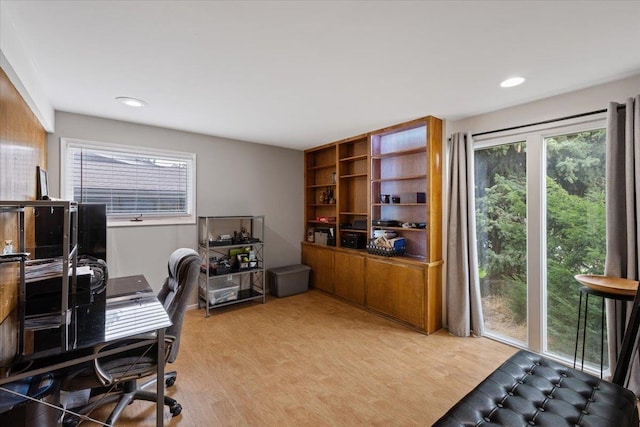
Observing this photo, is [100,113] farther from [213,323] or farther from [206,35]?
[213,323]

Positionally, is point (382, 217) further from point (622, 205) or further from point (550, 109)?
point (622, 205)

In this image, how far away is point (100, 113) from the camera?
2969 millimetres

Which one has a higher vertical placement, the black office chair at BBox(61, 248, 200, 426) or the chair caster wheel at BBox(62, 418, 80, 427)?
the black office chair at BBox(61, 248, 200, 426)

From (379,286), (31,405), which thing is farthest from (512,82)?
(31,405)

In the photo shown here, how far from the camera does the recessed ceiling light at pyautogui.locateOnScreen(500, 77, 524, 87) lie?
2154 millimetres

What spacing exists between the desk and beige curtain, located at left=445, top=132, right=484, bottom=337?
8.96 ft

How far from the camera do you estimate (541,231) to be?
2.59m

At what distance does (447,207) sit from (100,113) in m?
3.87

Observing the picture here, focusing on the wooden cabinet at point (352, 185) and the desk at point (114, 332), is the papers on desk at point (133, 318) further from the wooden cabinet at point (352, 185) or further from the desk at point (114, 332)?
the wooden cabinet at point (352, 185)

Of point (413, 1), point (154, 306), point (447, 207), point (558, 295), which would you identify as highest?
point (413, 1)

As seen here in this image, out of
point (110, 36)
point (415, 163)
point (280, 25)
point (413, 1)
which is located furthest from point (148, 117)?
point (415, 163)

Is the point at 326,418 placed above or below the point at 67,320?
below

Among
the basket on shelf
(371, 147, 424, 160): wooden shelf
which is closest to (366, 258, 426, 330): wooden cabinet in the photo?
the basket on shelf

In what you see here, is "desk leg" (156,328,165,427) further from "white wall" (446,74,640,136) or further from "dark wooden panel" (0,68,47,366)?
"white wall" (446,74,640,136)
